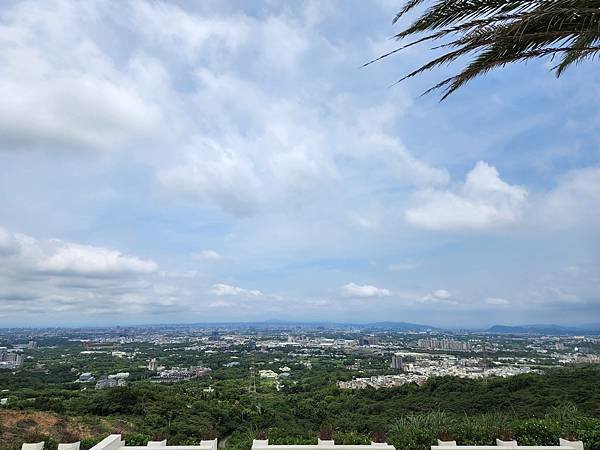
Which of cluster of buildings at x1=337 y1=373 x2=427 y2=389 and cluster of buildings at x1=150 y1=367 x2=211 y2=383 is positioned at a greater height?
cluster of buildings at x1=337 y1=373 x2=427 y2=389

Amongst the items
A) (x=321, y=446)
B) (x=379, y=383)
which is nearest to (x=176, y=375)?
(x=379, y=383)

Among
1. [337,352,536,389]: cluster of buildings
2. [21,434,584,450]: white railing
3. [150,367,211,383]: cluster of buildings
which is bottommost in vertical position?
[150,367,211,383]: cluster of buildings

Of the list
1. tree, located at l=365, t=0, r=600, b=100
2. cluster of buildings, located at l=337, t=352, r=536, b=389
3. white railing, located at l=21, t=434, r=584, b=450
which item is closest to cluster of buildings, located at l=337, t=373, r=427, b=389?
cluster of buildings, located at l=337, t=352, r=536, b=389

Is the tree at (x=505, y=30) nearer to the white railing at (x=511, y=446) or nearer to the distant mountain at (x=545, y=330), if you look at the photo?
the white railing at (x=511, y=446)

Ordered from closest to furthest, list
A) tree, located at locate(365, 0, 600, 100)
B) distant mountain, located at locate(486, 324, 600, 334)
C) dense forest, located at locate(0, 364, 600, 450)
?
tree, located at locate(365, 0, 600, 100)
dense forest, located at locate(0, 364, 600, 450)
distant mountain, located at locate(486, 324, 600, 334)

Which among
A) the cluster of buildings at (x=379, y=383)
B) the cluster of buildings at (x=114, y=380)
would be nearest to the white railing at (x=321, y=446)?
the cluster of buildings at (x=379, y=383)

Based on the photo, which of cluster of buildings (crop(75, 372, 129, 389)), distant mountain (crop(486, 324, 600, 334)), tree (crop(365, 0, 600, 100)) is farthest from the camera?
distant mountain (crop(486, 324, 600, 334))

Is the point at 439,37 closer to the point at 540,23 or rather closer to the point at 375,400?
the point at 540,23

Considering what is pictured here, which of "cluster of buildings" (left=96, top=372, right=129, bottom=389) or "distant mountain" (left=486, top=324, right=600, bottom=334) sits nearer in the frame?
"cluster of buildings" (left=96, top=372, right=129, bottom=389)

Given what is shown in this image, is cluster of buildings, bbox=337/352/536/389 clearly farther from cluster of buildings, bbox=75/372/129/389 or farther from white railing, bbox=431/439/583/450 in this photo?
white railing, bbox=431/439/583/450

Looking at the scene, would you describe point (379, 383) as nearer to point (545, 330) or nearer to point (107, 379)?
point (107, 379)

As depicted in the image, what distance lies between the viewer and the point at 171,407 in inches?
763

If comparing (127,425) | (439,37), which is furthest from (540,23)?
(127,425)

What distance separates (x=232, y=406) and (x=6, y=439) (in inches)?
477
